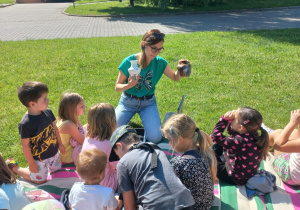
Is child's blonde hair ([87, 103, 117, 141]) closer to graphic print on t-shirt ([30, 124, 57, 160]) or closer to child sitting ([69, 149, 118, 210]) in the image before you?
graphic print on t-shirt ([30, 124, 57, 160])

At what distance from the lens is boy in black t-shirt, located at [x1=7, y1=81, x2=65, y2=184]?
3.08 meters

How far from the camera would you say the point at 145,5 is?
1966 centimetres

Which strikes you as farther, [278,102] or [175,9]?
[175,9]

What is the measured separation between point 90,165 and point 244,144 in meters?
1.53

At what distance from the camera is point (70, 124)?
3.53 metres

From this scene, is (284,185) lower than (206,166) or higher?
lower

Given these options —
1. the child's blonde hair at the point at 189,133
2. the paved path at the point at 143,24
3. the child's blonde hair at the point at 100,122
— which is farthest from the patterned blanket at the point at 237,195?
the paved path at the point at 143,24

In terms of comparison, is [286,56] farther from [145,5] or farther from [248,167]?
[145,5]

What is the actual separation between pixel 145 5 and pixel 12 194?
18687 mm

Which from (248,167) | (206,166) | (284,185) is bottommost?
(284,185)

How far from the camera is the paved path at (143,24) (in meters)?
11.8

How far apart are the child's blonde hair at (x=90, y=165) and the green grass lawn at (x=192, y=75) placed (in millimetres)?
1826

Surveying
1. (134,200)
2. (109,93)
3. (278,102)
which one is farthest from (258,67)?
(134,200)

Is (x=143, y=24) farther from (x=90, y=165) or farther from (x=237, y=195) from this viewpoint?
(x=90, y=165)
